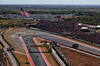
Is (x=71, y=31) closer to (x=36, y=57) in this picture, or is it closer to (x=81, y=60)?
(x=81, y=60)

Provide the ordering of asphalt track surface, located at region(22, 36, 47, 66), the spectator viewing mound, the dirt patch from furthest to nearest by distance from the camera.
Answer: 1. the spectator viewing mound
2. the dirt patch
3. asphalt track surface, located at region(22, 36, 47, 66)

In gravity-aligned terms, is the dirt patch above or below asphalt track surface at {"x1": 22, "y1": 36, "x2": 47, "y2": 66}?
below

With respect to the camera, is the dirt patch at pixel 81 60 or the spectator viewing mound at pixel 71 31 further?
the spectator viewing mound at pixel 71 31

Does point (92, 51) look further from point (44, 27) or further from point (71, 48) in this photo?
point (44, 27)

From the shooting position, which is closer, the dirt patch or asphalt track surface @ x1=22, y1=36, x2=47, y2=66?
asphalt track surface @ x1=22, y1=36, x2=47, y2=66

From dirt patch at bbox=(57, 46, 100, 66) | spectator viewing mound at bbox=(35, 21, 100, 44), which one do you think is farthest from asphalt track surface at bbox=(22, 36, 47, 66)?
spectator viewing mound at bbox=(35, 21, 100, 44)

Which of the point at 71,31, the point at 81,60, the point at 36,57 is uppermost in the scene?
the point at 36,57

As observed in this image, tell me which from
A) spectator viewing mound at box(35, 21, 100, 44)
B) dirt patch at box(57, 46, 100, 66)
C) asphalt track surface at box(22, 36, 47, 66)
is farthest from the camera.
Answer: spectator viewing mound at box(35, 21, 100, 44)

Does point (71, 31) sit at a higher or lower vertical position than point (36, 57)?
lower

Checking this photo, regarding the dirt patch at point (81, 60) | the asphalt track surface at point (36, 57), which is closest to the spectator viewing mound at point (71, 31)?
the dirt patch at point (81, 60)

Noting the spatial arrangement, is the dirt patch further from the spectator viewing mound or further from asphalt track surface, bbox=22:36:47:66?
the spectator viewing mound

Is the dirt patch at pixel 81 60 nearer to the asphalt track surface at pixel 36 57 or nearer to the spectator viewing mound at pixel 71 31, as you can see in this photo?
the asphalt track surface at pixel 36 57

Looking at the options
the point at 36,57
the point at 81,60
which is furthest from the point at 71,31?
the point at 36,57
